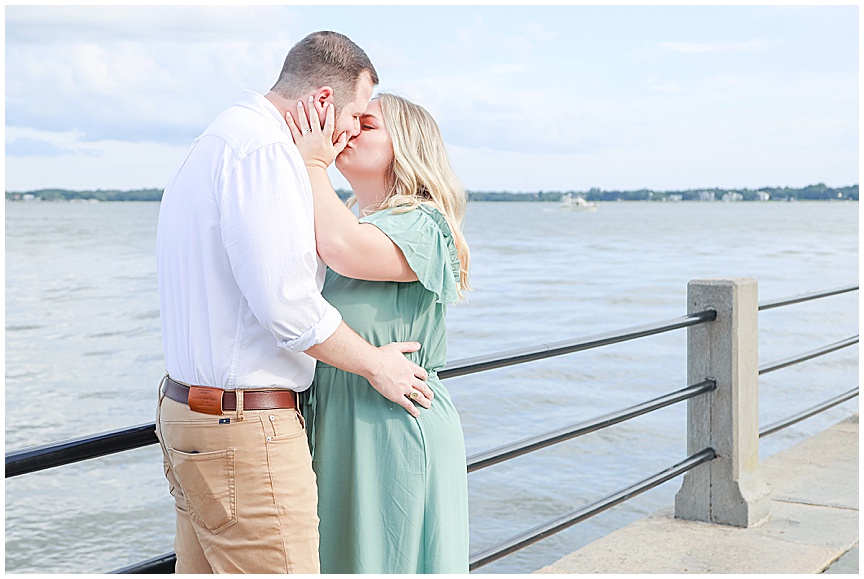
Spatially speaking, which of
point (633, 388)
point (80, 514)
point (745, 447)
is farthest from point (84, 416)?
point (745, 447)

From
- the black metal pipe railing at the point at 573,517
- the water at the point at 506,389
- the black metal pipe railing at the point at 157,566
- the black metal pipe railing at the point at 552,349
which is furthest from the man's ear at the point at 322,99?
the water at the point at 506,389

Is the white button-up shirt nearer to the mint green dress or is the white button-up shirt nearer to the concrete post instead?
the mint green dress

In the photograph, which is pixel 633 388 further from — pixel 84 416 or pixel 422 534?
pixel 422 534

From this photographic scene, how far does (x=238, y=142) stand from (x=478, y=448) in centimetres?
1139

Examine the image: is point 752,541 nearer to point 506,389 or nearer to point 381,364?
point 381,364

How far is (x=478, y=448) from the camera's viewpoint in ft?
43.4

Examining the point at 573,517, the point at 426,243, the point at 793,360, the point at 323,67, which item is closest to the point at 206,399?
the point at 426,243

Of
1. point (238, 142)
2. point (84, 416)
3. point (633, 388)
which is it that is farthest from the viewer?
point (84, 416)

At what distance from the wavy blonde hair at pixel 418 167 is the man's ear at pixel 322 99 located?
27 centimetres

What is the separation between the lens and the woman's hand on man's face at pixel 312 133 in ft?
7.70

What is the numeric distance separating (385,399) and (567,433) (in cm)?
155

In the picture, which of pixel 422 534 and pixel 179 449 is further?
pixel 422 534

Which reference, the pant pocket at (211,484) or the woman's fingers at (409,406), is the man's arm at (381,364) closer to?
the woman's fingers at (409,406)

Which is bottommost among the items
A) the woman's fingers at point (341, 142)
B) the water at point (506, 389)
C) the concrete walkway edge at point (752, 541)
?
the water at point (506, 389)
